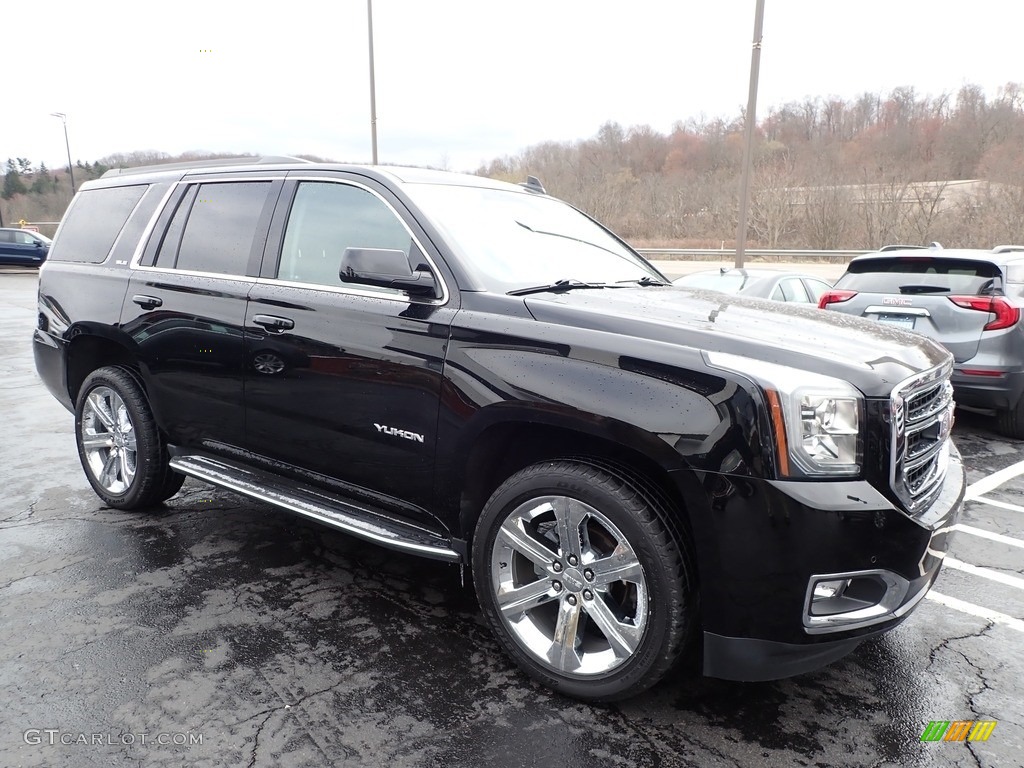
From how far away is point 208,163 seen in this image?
4.36 meters

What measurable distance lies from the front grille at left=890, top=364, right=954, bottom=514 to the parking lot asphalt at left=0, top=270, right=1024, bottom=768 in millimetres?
844

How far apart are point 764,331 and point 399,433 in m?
1.49

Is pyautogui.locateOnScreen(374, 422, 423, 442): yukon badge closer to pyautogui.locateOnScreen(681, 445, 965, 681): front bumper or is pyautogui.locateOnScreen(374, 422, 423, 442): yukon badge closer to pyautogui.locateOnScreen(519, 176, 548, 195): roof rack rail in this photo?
pyautogui.locateOnScreen(681, 445, 965, 681): front bumper

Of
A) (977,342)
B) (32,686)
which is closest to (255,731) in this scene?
(32,686)

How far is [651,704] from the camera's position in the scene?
104 inches

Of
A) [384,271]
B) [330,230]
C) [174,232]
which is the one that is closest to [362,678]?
[384,271]

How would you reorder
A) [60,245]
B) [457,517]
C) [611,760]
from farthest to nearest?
1. [60,245]
2. [457,517]
3. [611,760]

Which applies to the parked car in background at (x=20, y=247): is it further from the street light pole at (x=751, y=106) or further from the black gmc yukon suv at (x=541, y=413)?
the black gmc yukon suv at (x=541, y=413)

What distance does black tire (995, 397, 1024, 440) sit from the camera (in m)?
6.25

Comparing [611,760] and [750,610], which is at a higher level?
[750,610]

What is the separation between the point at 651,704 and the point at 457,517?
1012mm

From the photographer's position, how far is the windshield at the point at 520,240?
3117 millimetres

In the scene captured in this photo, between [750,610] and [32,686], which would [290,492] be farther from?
[750,610]

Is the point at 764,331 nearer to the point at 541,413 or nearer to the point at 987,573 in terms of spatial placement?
the point at 541,413
